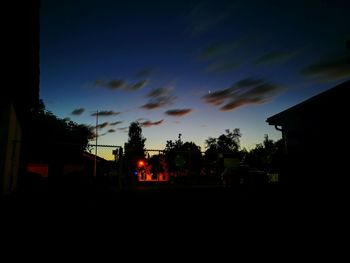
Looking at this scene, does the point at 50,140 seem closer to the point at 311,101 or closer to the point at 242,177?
the point at 242,177

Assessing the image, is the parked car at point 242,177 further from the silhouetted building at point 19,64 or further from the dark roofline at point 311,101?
the silhouetted building at point 19,64

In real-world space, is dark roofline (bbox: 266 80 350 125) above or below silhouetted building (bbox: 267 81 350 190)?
above

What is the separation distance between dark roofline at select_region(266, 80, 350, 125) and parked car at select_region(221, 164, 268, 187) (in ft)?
16.3

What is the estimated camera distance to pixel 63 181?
14.3m

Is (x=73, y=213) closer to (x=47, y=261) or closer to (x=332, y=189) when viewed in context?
(x=47, y=261)

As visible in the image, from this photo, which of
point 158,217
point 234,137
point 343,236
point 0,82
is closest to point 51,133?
point 0,82

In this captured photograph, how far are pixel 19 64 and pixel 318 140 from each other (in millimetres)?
9438

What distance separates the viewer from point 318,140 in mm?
8820

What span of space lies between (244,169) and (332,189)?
773 centimetres

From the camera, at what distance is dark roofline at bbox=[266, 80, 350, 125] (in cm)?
818

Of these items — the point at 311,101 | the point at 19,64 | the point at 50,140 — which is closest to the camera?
the point at 19,64

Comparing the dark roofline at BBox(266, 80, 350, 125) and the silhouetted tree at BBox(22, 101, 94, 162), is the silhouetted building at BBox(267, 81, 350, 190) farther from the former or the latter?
the silhouetted tree at BBox(22, 101, 94, 162)

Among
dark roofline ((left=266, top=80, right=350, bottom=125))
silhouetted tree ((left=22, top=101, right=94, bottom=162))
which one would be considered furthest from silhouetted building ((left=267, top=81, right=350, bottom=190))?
silhouetted tree ((left=22, top=101, right=94, bottom=162))

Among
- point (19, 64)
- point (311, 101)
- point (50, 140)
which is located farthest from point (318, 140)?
point (50, 140)
